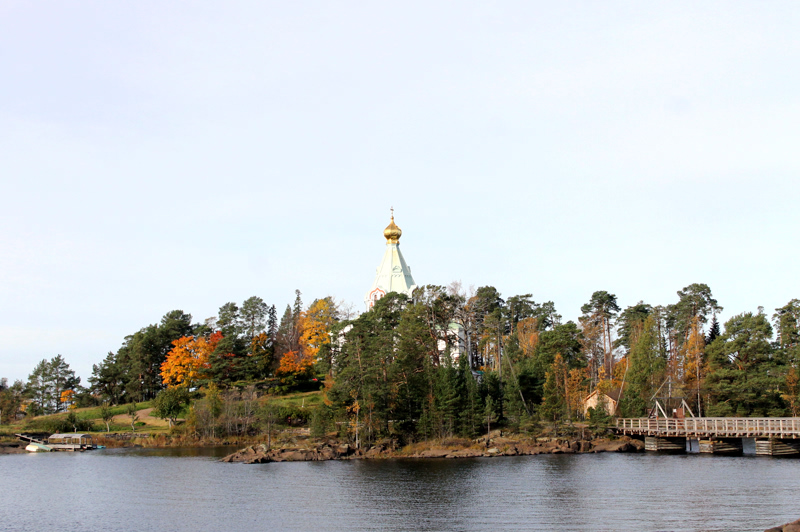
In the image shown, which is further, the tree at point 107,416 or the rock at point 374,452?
the tree at point 107,416

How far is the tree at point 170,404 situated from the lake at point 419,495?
77.5 ft

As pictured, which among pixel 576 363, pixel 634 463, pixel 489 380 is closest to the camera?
pixel 634 463

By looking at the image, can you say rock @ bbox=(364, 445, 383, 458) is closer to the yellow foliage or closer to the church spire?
the yellow foliage

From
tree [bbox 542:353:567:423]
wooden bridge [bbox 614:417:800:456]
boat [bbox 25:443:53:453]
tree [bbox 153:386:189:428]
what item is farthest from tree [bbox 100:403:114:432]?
wooden bridge [bbox 614:417:800:456]

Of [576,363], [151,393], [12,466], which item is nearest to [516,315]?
[576,363]

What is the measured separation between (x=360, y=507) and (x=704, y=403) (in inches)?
1694

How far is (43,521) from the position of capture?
33.5 meters

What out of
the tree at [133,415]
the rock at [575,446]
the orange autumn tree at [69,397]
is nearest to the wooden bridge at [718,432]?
the rock at [575,446]

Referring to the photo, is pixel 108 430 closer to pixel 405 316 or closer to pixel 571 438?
pixel 405 316

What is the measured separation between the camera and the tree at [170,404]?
262 feet

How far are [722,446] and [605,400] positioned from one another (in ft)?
42.2

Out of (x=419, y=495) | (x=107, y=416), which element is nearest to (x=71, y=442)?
(x=107, y=416)

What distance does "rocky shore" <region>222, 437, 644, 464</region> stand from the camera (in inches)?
2276

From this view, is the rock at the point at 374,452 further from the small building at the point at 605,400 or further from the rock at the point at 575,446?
the small building at the point at 605,400
